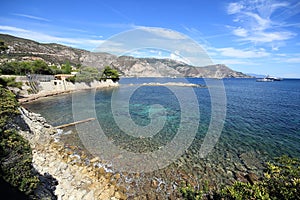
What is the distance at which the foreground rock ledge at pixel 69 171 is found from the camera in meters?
7.28

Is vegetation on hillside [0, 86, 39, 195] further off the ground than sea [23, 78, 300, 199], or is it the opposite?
vegetation on hillside [0, 86, 39, 195]

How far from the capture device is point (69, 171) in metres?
8.86

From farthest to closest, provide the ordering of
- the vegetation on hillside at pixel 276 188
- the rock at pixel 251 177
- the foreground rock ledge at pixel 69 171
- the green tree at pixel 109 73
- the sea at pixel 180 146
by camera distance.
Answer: the green tree at pixel 109 73
the sea at pixel 180 146
the rock at pixel 251 177
the foreground rock ledge at pixel 69 171
the vegetation on hillside at pixel 276 188

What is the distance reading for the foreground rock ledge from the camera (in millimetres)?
7277

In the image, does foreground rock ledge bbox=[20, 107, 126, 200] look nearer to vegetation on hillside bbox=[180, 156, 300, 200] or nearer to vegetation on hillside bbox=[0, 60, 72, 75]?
vegetation on hillside bbox=[180, 156, 300, 200]

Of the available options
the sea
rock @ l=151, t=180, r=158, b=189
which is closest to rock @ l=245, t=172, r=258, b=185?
the sea

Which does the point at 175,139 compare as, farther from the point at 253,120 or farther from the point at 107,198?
the point at 253,120

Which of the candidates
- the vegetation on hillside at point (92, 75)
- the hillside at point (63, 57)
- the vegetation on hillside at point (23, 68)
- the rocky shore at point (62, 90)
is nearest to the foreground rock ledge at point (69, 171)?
the rocky shore at point (62, 90)

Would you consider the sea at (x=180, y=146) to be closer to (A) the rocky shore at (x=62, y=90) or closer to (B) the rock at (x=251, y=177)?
(B) the rock at (x=251, y=177)

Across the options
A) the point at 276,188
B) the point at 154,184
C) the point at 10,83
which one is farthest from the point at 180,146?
the point at 10,83

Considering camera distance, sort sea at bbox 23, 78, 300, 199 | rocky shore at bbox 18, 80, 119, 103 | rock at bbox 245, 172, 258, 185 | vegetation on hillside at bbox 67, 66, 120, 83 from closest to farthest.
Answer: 1. rock at bbox 245, 172, 258, 185
2. sea at bbox 23, 78, 300, 199
3. rocky shore at bbox 18, 80, 119, 103
4. vegetation on hillside at bbox 67, 66, 120, 83

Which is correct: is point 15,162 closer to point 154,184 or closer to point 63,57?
point 154,184

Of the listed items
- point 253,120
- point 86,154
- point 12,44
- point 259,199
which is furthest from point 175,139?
point 12,44

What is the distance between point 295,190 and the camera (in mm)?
4180
